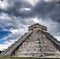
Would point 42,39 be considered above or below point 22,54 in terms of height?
above

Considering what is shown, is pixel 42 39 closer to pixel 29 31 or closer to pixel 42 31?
pixel 42 31

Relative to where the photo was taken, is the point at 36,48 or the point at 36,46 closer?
the point at 36,48

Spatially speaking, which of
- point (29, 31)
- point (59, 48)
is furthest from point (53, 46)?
point (29, 31)

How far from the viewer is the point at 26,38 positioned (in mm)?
29984

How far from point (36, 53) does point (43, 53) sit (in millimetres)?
964

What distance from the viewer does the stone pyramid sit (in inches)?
1137

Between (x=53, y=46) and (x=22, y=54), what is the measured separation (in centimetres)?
458

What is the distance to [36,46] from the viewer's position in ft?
95.2

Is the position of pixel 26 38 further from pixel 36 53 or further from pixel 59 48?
pixel 59 48

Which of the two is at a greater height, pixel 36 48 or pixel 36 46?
pixel 36 46

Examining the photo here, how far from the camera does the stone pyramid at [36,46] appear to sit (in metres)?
28.9

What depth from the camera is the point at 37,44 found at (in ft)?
95.6

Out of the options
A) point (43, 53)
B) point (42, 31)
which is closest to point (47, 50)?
point (43, 53)

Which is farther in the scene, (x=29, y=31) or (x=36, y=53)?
(x=29, y=31)
